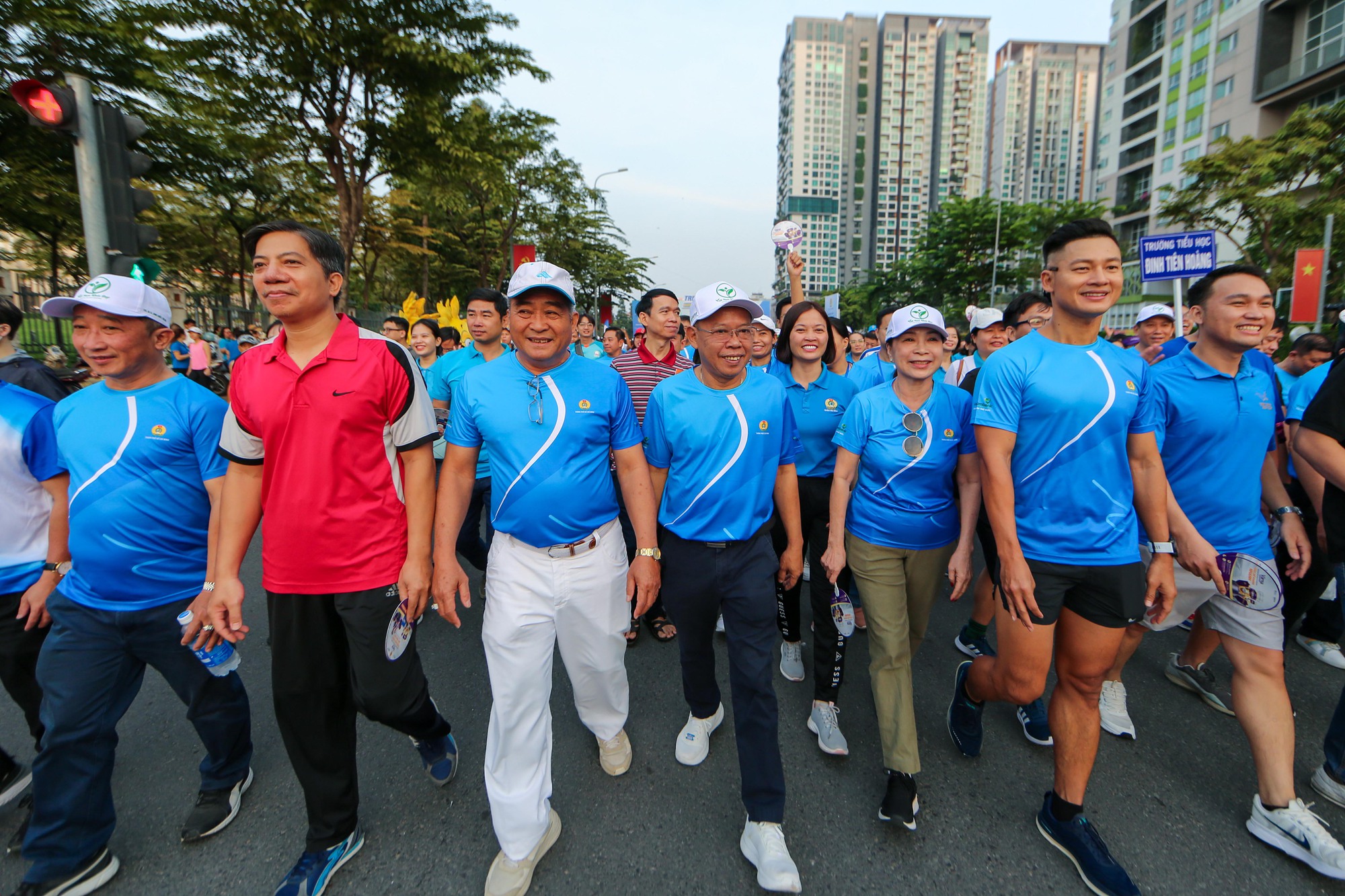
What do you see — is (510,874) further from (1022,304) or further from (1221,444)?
(1022,304)

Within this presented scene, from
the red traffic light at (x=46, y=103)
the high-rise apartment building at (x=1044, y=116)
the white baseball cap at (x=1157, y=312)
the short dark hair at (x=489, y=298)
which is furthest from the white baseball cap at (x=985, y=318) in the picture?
the high-rise apartment building at (x=1044, y=116)

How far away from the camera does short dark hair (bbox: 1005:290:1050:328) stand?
14.4 feet

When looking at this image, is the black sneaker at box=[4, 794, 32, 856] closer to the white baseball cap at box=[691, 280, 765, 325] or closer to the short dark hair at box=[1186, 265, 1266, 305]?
the white baseball cap at box=[691, 280, 765, 325]

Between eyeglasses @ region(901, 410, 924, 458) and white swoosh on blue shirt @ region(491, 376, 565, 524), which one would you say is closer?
white swoosh on blue shirt @ region(491, 376, 565, 524)

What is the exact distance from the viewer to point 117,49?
390 inches

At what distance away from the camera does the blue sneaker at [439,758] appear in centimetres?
260

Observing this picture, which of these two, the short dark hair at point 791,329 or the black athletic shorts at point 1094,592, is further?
the short dark hair at point 791,329

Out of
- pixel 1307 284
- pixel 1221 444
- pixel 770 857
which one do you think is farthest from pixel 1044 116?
pixel 770 857

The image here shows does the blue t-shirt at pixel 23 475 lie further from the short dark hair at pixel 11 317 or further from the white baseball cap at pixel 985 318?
the white baseball cap at pixel 985 318

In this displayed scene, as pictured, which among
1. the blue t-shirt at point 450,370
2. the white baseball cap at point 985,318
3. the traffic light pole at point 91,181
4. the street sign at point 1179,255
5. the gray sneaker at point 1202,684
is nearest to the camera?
the gray sneaker at point 1202,684

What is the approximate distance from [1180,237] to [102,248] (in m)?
8.59

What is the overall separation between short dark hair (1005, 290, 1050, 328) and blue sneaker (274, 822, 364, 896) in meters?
4.60

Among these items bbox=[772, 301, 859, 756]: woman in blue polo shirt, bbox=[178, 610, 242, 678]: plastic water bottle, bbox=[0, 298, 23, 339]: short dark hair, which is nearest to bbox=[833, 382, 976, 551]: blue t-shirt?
bbox=[772, 301, 859, 756]: woman in blue polo shirt

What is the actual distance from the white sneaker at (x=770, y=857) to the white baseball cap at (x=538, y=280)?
1938 millimetres
